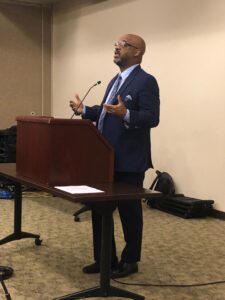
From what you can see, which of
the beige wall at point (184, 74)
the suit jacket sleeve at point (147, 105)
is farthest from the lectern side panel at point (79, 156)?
the beige wall at point (184, 74)

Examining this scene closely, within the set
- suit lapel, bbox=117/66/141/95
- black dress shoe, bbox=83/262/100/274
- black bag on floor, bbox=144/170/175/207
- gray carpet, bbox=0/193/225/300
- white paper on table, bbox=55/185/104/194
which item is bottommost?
gray carpet, bbox=0/193/225/300

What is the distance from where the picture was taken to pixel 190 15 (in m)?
4.91

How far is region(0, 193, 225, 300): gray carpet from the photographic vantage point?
8.71 feet

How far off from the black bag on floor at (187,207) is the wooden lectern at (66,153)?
224 cm

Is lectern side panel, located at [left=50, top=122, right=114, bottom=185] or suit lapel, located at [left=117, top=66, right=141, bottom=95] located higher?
suit lapel, located at [left=117, top=66, right=141, bottom=95]

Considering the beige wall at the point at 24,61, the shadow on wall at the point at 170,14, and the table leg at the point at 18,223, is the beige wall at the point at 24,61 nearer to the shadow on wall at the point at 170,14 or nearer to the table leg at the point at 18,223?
the shadow on wall at the point at 170,14

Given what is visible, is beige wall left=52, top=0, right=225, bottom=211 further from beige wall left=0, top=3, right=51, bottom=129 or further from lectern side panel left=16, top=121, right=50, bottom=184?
lectern side panel left=16, top=121, right=50, bottom=184

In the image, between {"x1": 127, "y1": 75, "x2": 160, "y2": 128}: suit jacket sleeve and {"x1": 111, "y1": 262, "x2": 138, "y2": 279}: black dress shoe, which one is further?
{"x1": 111, "y1": 262, "x2": 138, "y2": 279}: black dress shoe

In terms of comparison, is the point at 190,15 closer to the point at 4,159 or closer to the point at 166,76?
the point at 166,76

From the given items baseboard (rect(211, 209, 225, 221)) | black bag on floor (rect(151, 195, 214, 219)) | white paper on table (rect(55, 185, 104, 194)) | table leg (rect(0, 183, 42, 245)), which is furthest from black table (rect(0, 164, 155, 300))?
baseboard (rect(211, 209, 225, 221))

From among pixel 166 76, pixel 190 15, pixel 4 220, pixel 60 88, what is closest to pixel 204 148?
pixel 166 76

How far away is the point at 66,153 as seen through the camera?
231 centimetres

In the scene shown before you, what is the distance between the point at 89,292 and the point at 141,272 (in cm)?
67

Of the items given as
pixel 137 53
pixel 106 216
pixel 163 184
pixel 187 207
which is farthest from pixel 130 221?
pixel 163 184
